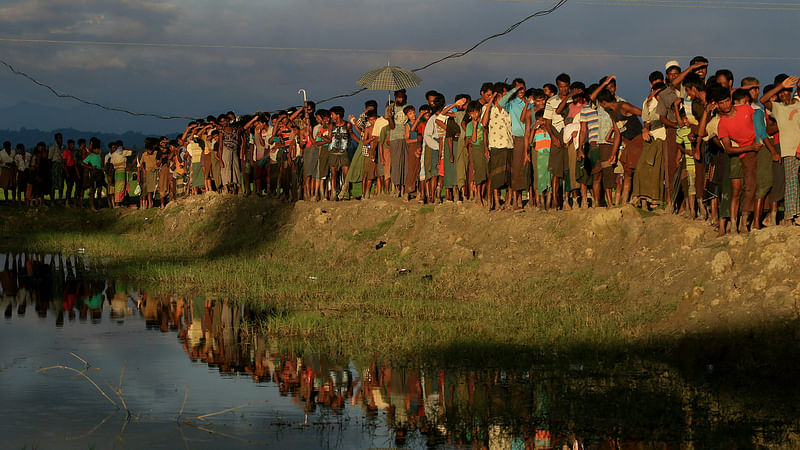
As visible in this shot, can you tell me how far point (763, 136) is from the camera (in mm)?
13953

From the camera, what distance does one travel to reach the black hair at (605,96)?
16.6 metres

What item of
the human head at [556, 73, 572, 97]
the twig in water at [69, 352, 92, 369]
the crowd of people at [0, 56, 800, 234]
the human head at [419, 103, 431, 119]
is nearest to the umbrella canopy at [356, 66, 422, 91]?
the crowd of people at [0, 56, 800, 234]

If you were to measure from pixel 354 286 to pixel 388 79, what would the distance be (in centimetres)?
766

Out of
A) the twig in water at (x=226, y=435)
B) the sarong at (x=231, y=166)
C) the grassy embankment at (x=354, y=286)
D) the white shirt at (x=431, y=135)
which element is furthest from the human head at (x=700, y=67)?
the sarong at (x=231, y=166)

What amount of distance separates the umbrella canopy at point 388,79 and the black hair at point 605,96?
7155 millimetres

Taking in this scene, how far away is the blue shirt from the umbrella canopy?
497 cm

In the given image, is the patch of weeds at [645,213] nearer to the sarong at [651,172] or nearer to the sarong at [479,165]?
the sarong at [651,172]

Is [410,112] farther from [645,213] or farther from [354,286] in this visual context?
[645,213]

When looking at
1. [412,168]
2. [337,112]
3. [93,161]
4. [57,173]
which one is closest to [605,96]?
[412,168]

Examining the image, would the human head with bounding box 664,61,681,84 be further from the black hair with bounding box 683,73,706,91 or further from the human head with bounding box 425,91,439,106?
the human head with bounding box 425,91,439,106

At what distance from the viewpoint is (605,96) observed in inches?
653

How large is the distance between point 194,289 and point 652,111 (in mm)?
7703

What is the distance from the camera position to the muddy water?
8625 mm

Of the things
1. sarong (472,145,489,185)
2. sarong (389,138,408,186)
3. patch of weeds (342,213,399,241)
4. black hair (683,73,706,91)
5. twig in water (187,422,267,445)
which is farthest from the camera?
sarong (389,138,408,186)
